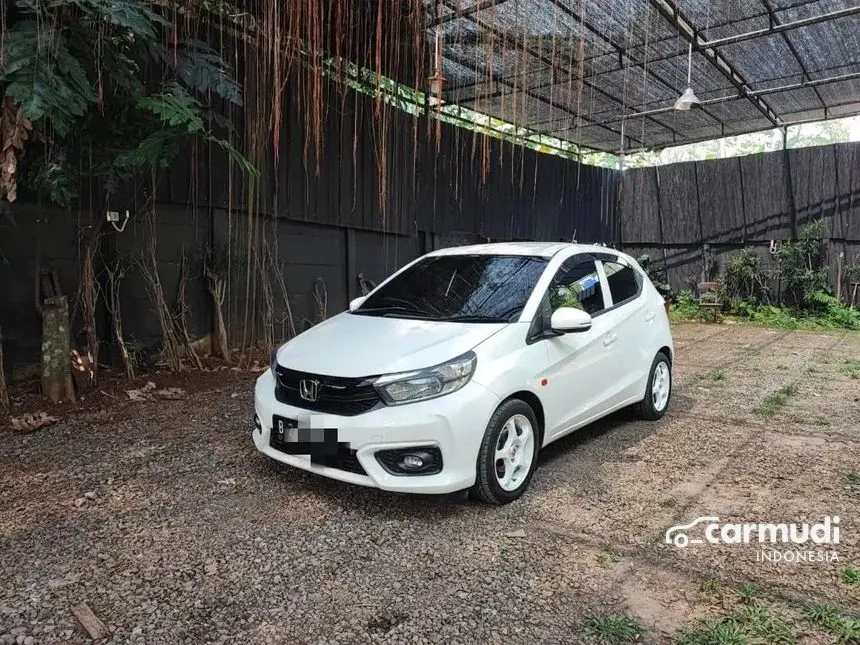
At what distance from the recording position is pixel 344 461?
2.70 m

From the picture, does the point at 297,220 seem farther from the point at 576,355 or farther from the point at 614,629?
the point at 614,629

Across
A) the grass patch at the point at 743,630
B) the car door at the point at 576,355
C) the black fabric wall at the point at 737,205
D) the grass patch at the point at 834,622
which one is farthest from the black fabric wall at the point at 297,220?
the black fabric wall at the point at 737,205

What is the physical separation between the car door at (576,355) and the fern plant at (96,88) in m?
2.31

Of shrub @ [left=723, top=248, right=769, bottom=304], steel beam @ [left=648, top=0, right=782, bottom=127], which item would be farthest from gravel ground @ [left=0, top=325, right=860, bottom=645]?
shrub @ [left=723, top=248, right=769, bottom=304]

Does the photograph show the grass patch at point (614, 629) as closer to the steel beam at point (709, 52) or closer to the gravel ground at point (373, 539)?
the gravel ground at point (373, 539)

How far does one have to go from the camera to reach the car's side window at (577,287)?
3.52 metres

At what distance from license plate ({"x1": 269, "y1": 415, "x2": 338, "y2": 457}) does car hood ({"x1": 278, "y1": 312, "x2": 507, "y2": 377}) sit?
11.0 inches

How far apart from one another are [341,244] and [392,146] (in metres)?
1.63

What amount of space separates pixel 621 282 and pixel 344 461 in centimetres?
264

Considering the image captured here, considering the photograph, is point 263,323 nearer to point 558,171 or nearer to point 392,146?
point 392,146

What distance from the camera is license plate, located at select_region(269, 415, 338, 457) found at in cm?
271

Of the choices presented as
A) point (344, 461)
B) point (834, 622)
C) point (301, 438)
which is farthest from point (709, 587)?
point (301, 438)

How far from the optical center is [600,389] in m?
3.69

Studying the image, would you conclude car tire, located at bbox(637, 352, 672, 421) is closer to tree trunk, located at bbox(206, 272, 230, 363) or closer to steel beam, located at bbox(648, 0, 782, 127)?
tree trunk, located at bbox(206, 272, 230, 363)
